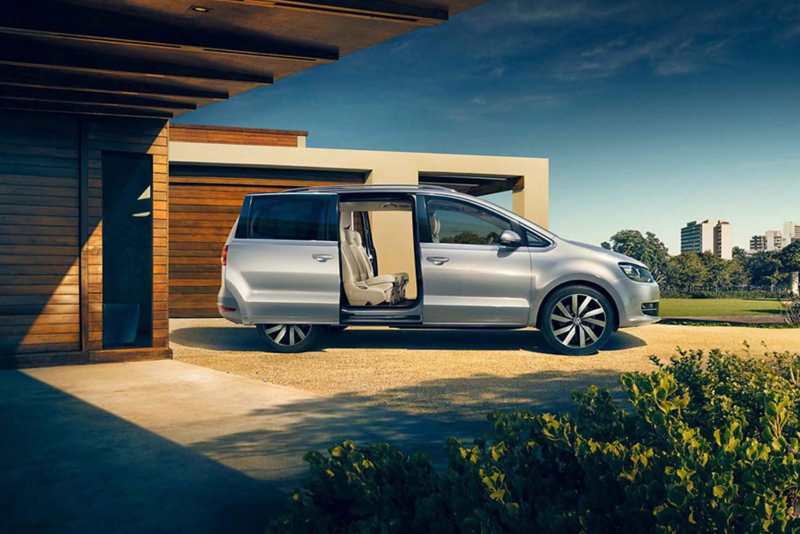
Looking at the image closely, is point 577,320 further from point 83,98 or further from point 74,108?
point 74,108

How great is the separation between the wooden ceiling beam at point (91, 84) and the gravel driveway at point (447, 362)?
2.73 m

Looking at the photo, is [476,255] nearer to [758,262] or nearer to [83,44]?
[83,44]

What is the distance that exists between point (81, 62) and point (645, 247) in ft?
340

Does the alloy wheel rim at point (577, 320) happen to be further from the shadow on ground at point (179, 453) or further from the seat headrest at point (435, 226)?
the shadow on ground at point (179, 453)

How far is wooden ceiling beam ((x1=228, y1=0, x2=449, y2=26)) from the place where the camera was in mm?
4152

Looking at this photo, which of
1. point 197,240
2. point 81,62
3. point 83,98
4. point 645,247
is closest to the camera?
point 81,62

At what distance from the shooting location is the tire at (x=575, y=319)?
8133mm

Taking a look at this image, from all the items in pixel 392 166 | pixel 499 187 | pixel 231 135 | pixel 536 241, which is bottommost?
pixel 536 241

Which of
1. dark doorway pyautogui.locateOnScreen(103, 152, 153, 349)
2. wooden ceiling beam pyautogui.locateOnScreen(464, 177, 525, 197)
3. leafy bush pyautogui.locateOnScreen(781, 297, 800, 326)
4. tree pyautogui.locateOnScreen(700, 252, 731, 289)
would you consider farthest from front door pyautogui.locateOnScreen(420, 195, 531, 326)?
tree pyautogui.locateOnScreen(700, 252, 731, 289)

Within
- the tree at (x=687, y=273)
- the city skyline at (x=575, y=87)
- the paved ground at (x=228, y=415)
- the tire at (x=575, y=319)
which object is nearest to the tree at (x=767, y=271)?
the tree at (x=687, y=273)

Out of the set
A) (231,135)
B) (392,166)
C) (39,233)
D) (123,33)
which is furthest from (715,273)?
(123,33)

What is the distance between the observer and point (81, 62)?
5.41 meters

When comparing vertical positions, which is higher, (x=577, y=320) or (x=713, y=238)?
(x=713, y=238)

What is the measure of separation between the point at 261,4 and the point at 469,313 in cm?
473
